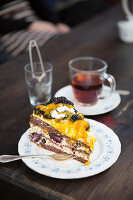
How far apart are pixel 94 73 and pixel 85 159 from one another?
486 mm

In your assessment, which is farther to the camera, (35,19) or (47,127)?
(35,19)

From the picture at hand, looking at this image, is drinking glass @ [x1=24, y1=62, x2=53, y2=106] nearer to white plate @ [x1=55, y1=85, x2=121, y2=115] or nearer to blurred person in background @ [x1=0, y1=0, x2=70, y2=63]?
white plate @ [x1=55, y1=85, x2=121, y2=115]

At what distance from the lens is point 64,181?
865 millimetres

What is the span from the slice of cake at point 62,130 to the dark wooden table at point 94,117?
100mm

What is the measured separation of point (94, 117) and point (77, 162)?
31cm

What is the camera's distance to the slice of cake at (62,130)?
915 mm

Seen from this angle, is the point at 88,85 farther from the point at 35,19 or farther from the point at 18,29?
the point at 35,19

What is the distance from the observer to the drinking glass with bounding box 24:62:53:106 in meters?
1.32

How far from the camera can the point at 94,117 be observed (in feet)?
3.91

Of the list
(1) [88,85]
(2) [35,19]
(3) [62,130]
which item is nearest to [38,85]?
(1) [88,85]

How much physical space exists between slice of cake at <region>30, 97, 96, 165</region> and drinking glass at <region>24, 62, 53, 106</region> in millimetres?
318

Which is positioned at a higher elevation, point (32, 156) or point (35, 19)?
point (32, 156)

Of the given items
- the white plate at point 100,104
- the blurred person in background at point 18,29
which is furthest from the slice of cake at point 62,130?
the blurred person in background at point 18,29

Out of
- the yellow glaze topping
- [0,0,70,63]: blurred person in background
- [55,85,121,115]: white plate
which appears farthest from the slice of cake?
[0,0,70,63]: blurred person in background
